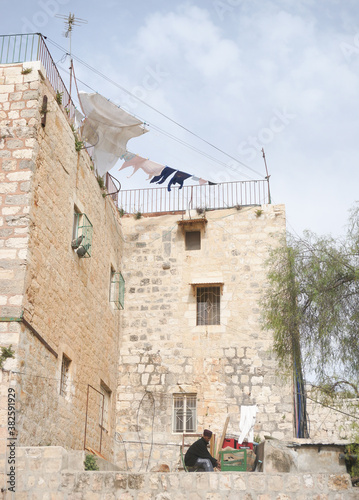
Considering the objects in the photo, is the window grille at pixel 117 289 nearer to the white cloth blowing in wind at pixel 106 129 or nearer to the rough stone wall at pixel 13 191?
the white cloth blowing in wind at pixel 106 129

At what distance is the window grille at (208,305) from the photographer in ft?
52.3

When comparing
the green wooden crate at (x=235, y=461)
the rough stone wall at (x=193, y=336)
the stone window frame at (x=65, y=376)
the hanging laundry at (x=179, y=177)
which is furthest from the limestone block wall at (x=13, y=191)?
the rough stone wall at (x=193, y=336)

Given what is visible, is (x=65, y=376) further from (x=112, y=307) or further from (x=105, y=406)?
(x=112, y=307)

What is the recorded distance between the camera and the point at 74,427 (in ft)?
40.3

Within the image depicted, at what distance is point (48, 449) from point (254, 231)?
8.44m

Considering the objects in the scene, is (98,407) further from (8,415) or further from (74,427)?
(8,415)

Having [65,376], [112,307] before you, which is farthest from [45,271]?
[112,307]

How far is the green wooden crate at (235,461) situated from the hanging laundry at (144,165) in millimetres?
7687

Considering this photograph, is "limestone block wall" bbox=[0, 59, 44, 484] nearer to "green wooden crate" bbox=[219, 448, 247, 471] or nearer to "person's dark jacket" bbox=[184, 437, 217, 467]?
"person's dark jacket" bbox=[184, 437, 217, 467]

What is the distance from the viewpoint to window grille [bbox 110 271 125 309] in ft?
51.9

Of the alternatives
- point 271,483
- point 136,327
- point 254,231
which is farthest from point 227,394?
point 271,483

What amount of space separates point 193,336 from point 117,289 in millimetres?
2078

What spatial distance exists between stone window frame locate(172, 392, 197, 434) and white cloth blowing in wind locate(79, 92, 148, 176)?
5.30m

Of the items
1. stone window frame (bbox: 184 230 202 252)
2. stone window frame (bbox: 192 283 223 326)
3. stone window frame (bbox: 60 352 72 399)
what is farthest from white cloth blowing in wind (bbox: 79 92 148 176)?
stone window frame (bbox: 60 352 72 399)
